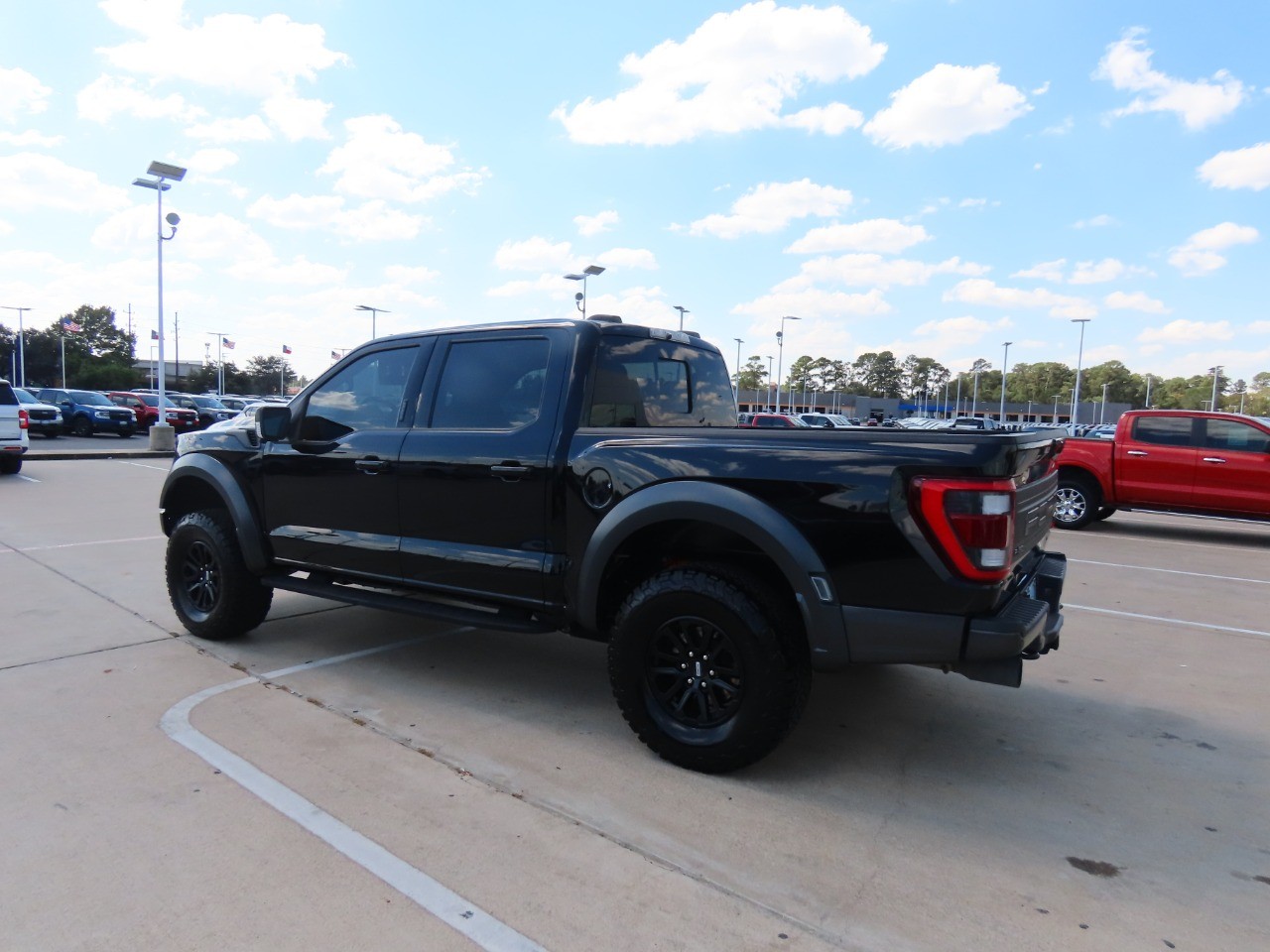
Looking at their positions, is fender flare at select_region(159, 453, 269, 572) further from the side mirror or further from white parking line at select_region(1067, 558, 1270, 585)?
white parking line at select_region(1067, 558, 1270, 585)

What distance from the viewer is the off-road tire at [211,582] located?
4.96 metres

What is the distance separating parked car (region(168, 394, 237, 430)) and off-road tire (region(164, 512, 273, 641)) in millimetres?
29031

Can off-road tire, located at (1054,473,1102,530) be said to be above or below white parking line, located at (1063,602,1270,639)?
above

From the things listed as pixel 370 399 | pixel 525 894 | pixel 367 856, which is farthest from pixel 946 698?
pixel 370 399

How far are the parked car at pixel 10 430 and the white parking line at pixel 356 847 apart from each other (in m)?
13.2

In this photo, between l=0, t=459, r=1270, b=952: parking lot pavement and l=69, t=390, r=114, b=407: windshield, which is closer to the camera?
l=0, t=459, r=1270, b=952: parking lot pavement

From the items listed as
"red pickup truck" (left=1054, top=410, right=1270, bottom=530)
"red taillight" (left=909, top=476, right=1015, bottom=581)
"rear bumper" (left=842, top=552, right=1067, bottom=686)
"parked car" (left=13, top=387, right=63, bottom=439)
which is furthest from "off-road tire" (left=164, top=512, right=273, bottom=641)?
"parked car" (left=13, top=387, right=63, bottom=439)

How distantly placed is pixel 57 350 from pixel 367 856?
103 m

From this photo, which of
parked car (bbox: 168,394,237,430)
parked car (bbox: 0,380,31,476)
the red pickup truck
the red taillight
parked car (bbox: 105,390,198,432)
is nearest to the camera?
the red taillight

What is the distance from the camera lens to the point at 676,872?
2.71 meters

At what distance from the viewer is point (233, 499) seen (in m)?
4.95

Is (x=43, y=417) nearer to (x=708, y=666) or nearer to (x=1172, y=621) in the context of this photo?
(x=708, y=666)

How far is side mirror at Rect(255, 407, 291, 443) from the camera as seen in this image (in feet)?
15.3

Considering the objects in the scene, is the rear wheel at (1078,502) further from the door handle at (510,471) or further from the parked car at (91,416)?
the parked car at (91,416)
